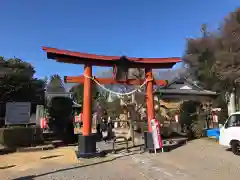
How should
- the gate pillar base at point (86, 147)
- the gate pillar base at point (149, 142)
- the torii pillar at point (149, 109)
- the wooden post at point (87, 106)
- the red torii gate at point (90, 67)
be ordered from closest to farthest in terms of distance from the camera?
the gate pillar base at point (86, 147), the red torii gate at point (90, 67), the wooden post at point (87, 106), the gate pillar base at point (149, 142), the torii pillar at point (149, 109)

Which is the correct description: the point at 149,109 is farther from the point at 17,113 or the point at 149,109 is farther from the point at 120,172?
the point at 17,113

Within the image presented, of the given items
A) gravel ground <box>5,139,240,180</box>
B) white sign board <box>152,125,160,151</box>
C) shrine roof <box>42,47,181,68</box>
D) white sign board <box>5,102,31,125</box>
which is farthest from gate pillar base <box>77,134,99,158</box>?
white sign board <box>5,102,31,125</box>

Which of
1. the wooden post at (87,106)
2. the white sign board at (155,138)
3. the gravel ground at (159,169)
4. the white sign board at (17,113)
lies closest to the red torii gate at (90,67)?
the wooden post at (87,106)

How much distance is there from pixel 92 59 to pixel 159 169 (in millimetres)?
5097

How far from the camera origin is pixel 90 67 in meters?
A: 9.99

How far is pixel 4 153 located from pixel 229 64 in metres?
13.1

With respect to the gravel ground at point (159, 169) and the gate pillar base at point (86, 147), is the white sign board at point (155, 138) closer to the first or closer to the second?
the gravel ground at point (159, 169)

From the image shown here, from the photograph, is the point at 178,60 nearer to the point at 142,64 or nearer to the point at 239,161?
the point at 142,64

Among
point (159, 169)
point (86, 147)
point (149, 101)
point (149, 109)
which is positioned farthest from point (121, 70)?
point (159, 169)

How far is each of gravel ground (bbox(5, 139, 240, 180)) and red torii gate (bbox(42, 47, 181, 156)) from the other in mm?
1413

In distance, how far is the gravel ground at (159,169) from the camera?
6461 mm

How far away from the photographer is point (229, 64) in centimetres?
1416

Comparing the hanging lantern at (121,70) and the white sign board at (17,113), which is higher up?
the hanging lantern at (121,70)

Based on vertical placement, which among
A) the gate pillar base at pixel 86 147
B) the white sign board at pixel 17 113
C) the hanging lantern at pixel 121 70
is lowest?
the gate pillar base at pixel 86 147
